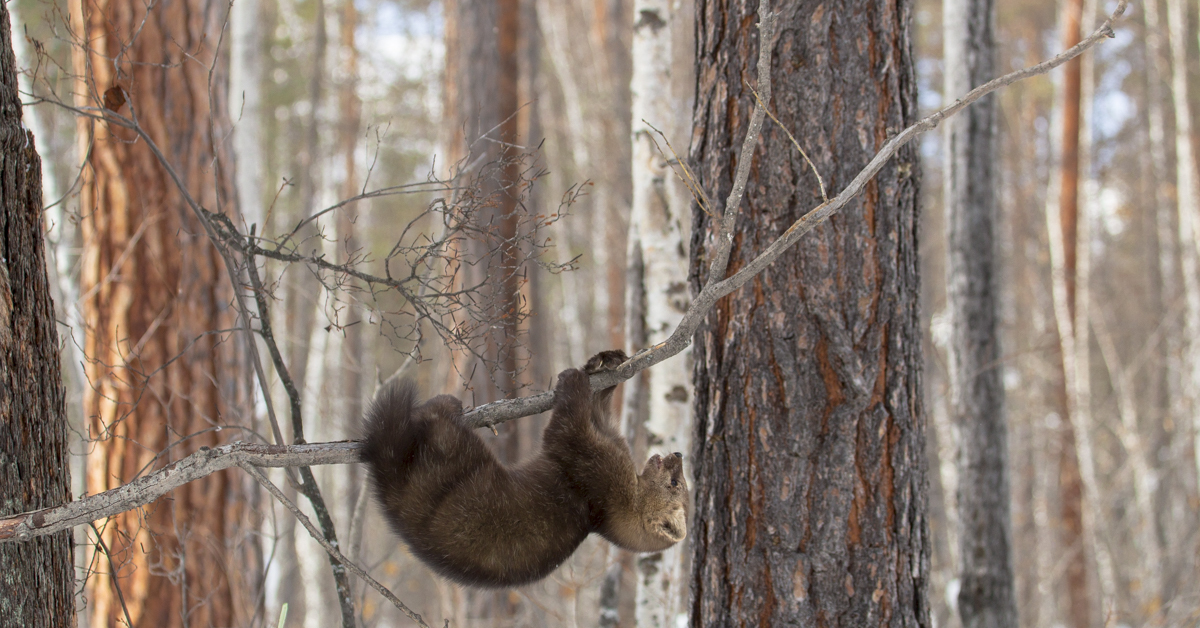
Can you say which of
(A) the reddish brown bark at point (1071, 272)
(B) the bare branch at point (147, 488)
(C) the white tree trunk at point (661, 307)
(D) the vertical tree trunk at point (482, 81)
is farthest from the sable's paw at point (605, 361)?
(A) the reddish brown bark at point (1071, 272)

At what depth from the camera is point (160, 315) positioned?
4160 mm

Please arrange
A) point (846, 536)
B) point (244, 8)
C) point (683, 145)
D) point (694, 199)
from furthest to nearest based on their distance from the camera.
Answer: point (244, 8) < point (683, 145) < point (694, 199) < point (846, 536)

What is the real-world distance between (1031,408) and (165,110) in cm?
1090

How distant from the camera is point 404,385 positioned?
2.63 metres

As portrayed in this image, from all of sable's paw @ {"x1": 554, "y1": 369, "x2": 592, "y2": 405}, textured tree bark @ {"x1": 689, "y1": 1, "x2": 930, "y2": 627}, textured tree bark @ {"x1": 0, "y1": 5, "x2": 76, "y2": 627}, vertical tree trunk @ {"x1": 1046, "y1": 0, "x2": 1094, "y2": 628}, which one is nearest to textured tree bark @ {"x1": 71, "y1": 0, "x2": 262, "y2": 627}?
textured tree bark @ {"x1": 0, "y1": 5, "x2": 76, "y2": 627}

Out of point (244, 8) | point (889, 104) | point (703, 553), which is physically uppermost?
point (244, 8)

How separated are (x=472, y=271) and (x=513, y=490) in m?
3.83

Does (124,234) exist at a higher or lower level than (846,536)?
higher

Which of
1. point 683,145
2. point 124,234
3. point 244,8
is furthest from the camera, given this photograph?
point 244,8

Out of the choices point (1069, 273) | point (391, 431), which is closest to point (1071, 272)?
point (1069, 273)

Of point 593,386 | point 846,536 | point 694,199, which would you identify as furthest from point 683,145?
point 846,536

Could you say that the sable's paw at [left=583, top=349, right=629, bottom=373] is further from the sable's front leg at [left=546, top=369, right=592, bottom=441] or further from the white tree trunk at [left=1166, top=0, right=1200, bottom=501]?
the white tree trunk at [left=1166, top=0, right=1200, bottom=501]

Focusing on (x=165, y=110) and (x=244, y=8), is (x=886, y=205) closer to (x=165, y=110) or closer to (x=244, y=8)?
(x=165, y=110)

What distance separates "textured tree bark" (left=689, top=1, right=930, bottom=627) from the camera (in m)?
2.38
